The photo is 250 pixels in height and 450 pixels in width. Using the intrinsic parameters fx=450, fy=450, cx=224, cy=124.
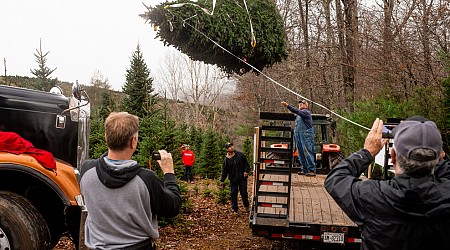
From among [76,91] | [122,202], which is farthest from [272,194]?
[122,202]

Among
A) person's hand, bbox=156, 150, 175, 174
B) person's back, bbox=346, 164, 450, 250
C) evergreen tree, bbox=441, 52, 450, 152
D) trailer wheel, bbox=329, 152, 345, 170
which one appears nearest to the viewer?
person's back, bbox=346, 164, 450, 250

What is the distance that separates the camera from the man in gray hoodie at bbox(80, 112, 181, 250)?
270 centimetres

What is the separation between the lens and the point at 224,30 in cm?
644

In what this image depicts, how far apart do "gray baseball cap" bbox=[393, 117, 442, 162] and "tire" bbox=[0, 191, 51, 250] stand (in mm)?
3993

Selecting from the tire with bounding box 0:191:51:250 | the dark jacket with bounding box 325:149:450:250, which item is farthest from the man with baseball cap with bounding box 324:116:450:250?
the tire with bounding box 0:191:51:250

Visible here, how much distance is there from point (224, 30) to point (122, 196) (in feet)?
13.8

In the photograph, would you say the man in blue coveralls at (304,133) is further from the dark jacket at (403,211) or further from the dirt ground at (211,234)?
the dark jacket at (403,211)

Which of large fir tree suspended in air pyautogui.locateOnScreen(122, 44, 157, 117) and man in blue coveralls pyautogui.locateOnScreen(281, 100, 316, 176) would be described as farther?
large fir tree suspended in air pyautogui.locateOnScreen(122, 44, 157, 117)

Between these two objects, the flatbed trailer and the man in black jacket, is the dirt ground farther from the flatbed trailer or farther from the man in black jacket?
the flatbed trailer

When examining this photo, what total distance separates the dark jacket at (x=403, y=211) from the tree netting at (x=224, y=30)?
437cm

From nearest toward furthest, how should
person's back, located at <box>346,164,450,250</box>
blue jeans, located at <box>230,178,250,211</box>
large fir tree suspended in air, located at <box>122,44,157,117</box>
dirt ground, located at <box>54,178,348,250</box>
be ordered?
person's back, located at <box>346,164,450,250</box>
dirt ground, located at <box>54,178,348,250</box>
blue jeans, located at <box>230,178,250,211</box>
large fir tree suspended in air, located at <box>122,44,157,117</box>

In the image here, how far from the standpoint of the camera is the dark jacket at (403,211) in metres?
2.15

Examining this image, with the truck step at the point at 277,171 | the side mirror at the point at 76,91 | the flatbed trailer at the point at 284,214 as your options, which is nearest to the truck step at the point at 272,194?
the flatbed trailer at the point at 284,214

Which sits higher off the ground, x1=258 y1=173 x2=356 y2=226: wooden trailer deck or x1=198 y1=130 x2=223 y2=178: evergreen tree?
x1=258 y1=173 x2=356 y2=226: wooden trailer deck
